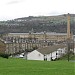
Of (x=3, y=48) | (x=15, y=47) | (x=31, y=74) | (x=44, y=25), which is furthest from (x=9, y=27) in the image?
(x=31, y=74)

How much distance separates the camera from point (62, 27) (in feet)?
537

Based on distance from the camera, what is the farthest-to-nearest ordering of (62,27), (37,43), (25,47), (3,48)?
(62,27) → (37,43) → (25,47) → (3,48)

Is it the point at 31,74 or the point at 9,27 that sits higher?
the point at 31,74

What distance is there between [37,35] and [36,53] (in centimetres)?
7479

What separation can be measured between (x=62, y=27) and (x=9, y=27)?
32.7 meters

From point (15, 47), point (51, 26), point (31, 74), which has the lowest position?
point (51, 26)

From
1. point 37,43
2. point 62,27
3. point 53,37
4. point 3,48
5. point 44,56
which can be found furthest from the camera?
point 62,27

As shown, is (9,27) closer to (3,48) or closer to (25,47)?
(25,47)

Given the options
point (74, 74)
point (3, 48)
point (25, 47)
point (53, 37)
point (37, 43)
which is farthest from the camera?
point (53, 37)

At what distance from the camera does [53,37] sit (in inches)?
4889

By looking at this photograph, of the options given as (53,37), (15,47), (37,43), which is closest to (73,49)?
(15,47)

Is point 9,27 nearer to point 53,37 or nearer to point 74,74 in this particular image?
point 53,37

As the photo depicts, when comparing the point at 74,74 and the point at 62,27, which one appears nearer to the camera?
the point at 74,74

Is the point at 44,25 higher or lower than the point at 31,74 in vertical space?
lower
